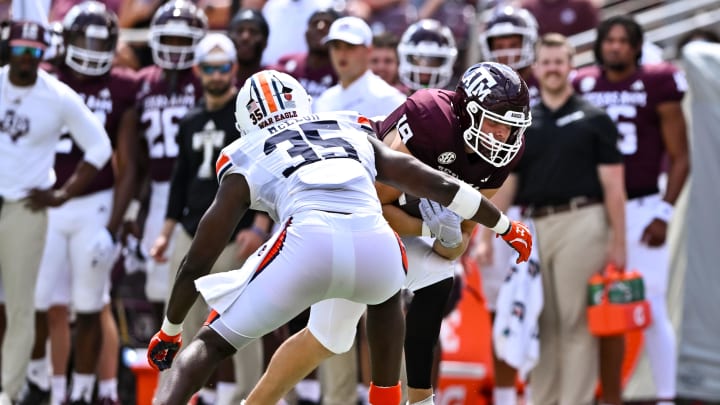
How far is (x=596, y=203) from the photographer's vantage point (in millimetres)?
7727

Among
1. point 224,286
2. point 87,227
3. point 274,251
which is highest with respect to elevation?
point 274,251

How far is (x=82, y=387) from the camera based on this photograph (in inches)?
314

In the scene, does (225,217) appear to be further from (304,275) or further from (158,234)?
(158,234)

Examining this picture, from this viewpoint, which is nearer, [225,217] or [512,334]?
[225,217]

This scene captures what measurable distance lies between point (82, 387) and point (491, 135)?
340 cm

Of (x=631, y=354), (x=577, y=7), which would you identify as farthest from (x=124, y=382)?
(x=577, y=7)

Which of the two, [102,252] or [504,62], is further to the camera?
[504,62]

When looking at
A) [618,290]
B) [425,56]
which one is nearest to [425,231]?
[618,290]

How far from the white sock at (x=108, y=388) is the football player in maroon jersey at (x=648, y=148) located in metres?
3.06

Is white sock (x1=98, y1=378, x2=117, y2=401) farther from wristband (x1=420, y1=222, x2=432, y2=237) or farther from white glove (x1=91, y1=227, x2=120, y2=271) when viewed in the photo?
wristband (x1=420, y1=222, x2=432, y2=237)

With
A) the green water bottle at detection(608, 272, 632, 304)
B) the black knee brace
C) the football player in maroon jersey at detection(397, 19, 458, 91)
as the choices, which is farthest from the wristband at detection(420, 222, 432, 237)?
the football player in maroon jersey at detection(397, 19, 458, 91)

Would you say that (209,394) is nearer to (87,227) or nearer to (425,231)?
(87,227)

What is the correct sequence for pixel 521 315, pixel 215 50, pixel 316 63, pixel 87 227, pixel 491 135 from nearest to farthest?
pixel 491 135 < pixel 521 315 < pixel 215 50 < pixel 87 227 < pixel 316 63

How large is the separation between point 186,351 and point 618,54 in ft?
12.5
